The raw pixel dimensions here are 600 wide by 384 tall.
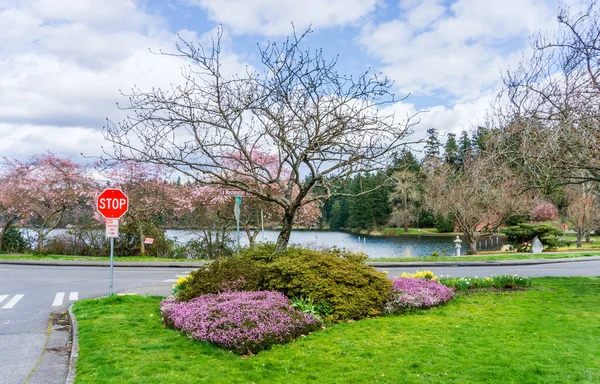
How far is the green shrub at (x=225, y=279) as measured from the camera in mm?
8805

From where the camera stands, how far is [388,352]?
614cm

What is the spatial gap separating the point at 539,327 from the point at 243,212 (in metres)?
17.4

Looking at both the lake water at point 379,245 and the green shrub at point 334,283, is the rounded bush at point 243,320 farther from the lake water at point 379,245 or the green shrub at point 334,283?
the lake water at point 379,245

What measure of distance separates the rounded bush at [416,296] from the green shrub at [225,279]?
8.55ft

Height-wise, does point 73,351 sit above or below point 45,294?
below

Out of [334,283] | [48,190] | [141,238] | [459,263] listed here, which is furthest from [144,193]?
[334,283]

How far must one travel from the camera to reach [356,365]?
5.65 meters

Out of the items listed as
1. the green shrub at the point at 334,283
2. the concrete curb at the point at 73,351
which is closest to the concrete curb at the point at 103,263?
the concrete curb at the point at 73,351

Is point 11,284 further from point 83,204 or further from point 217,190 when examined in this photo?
point 83,204

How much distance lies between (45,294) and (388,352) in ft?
33.7

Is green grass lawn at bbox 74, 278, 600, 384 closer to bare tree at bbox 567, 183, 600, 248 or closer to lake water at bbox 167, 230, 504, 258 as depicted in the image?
lake water at bbox 167, 230, 504, 258

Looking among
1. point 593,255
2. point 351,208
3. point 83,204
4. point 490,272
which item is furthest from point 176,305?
point 351,208

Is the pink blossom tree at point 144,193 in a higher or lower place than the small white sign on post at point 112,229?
higher

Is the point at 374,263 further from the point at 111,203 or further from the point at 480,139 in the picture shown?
the point at 111,203
